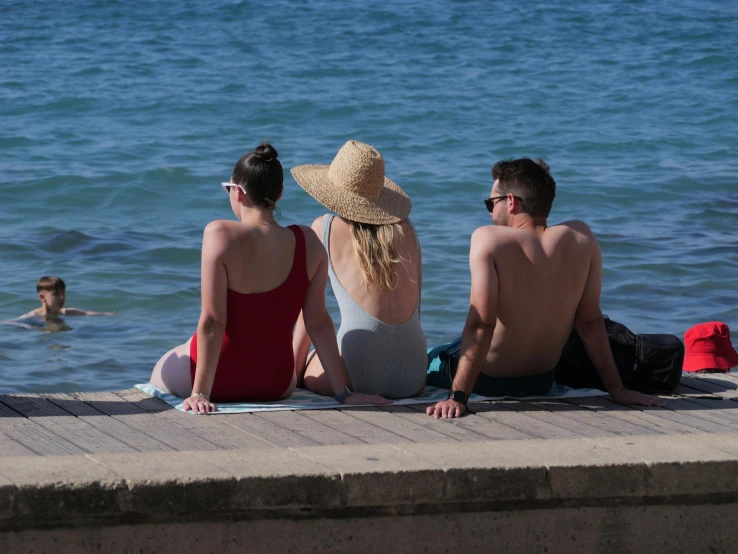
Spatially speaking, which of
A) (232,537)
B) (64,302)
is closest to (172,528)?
(232,537)

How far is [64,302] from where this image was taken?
8.20 metres

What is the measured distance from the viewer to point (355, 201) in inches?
Result: 167

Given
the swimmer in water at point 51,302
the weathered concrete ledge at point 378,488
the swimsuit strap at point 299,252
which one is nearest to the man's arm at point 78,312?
the swimmer in water at point 51,302

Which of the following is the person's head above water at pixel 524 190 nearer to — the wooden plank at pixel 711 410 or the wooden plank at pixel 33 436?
the wooden plank at pixel 711 410

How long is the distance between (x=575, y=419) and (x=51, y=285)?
5.23 metres

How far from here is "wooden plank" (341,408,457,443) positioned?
11.8 feet

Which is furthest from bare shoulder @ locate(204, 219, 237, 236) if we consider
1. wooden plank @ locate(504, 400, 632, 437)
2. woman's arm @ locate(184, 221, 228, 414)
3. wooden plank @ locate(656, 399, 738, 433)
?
wooden plank @ locate(656, 399, 738, 433)

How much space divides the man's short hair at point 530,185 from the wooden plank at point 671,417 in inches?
29.4

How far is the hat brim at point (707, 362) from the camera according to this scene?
4973 mm

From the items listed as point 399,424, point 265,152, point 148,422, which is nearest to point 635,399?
point 399,424

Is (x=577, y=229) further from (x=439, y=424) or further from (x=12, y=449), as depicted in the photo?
(x=12, y=449)

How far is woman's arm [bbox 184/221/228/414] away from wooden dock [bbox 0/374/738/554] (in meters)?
0.30

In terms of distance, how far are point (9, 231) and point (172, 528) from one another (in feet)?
26.6

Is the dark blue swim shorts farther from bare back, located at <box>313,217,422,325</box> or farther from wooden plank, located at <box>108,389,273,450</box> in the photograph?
wooden plank, located at <box>108,389,273,450</box>
